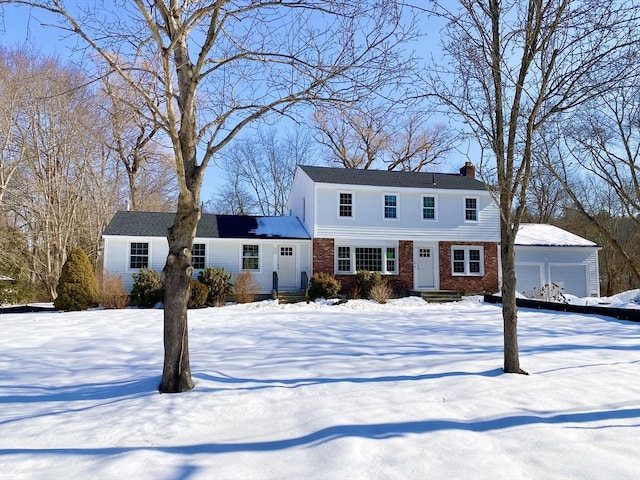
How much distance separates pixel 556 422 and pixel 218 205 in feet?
111

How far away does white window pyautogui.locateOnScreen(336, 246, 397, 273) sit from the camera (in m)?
19.5

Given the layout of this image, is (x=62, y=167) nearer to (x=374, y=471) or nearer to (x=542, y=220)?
(x=374, y=471)

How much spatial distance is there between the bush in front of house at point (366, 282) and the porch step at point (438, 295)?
1.78 meters

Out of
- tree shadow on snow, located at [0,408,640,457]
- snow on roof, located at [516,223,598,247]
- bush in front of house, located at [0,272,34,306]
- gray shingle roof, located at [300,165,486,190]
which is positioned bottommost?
tree shadow on snow, located at [0,408,640,457]

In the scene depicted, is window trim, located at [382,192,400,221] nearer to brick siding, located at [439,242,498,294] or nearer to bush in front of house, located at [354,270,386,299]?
brick siding, located at [439,242,498,294]

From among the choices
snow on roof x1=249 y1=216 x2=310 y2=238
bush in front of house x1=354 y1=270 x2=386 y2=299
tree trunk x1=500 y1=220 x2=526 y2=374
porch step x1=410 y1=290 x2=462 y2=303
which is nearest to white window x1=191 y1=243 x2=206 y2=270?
snow on roof x1=249 y1=216 x2=310 y2=238

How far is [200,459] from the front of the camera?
3.10 m

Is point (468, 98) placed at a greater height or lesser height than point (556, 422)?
greater

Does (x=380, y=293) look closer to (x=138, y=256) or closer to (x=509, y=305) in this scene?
(x=138, y=256)

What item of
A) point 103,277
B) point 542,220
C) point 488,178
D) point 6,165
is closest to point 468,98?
point 488,178

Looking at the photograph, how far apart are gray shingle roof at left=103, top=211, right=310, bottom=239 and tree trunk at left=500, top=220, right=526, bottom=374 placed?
1406 cm

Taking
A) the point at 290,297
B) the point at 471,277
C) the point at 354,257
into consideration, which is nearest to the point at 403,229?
the point at 354,257

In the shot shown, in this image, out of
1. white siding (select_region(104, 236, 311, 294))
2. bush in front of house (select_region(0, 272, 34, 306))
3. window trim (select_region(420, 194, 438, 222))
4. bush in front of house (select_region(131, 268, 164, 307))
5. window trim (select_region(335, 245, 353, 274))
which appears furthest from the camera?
window trim (select_region(420, 194, 438, 222))

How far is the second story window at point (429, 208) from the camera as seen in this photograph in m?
20.3
